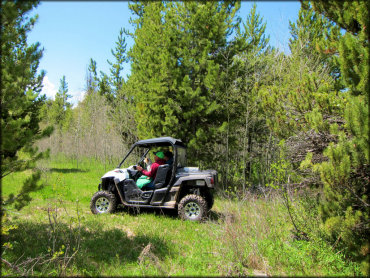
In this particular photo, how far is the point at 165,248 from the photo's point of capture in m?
4.51

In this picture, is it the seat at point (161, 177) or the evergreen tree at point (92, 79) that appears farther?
the evergreen tree at point (92, 79)

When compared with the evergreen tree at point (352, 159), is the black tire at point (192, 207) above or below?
below

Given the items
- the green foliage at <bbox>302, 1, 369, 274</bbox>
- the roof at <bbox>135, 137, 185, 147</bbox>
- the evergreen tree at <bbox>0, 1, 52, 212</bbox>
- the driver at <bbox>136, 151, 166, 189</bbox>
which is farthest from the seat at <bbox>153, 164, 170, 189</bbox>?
the green foliage at <bbox>302, 1, 369, 274</bbox>

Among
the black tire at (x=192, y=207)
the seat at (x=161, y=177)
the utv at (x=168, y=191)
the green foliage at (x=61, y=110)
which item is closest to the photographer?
the black tire at (x=192, y=207)

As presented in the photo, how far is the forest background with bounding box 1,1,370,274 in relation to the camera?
11.3 feet

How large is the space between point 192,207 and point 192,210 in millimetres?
69

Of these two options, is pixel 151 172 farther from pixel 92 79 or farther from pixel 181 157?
pixel 92 79

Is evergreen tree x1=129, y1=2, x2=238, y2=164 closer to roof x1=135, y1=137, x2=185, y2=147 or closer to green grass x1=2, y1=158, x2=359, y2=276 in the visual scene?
roof x1=135, y1=137, x2=185, y2=147

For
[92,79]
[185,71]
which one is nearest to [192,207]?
[185,71]

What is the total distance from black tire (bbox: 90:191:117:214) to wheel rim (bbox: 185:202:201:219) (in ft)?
5.93

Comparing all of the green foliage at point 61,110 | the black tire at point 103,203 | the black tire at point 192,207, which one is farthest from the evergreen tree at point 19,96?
the green foliage at point 61,110

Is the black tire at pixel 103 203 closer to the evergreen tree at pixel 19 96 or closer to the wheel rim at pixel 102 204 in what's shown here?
the wheel rim at pixel 102 204

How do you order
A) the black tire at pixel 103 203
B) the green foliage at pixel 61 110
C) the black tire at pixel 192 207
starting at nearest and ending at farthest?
the black tire at pixel 192 207
the black tire at pixel 103 203
the green foliage at pixel 61 110

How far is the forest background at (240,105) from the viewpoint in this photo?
3445 millimetres
